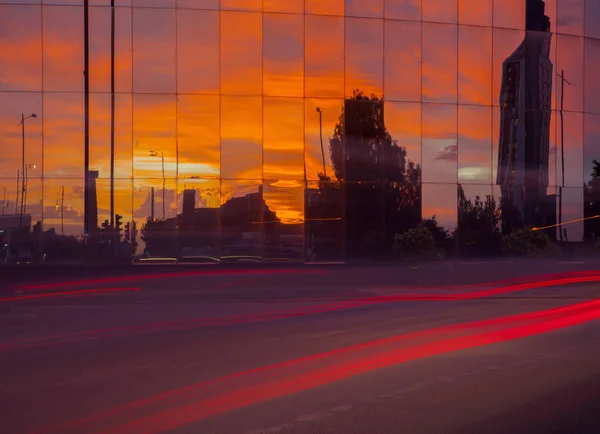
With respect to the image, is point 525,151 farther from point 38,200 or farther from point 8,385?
point 8,385

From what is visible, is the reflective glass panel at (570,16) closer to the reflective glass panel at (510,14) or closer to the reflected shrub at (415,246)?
the reflective glass panel at (510,14)

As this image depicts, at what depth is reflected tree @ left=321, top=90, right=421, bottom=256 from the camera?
24969 millimetres

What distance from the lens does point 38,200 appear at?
2342 centimetres

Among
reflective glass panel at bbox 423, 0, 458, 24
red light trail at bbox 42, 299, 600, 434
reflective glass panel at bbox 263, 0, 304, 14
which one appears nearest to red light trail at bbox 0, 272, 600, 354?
red light trail at bbox 42, 299, 600, 434

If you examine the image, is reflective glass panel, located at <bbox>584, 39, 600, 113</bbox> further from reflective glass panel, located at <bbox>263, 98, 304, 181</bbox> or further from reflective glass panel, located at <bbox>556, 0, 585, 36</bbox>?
reflective glass panel, located at <bbox>263, 98, 304, 181</bbox>

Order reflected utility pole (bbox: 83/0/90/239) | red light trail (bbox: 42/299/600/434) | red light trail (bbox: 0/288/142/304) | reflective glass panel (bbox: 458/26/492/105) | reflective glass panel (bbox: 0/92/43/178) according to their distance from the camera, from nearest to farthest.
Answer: red light trail (bbox: 42/299/600/434)
red light trail (bbox: 0/288/142/304)
reflective glass panel (bbox: 0/92/43/178)
reflected utility pole (bbox: 83/0/90/239)
reflective glass panel (bbox: 458/26/492/105)

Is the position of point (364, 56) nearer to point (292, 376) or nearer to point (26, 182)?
point (26, 182)

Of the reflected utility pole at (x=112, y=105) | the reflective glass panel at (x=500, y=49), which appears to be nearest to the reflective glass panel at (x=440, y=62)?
the reflective glass panel at (x=500, y=49)

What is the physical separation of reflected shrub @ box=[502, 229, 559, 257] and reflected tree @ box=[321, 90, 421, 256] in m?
3.49

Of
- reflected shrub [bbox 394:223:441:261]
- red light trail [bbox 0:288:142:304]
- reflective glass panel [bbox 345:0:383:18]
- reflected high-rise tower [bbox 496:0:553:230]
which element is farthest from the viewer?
reflected high-rise tower [bbox 496:0:553:230]

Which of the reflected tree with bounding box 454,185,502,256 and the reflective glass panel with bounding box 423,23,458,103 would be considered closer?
the reflective glass panel with bounding box 423,23,458,103

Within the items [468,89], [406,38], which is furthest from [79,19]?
[468,89]

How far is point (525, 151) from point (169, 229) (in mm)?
13603

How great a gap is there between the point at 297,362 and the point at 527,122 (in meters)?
20.7
